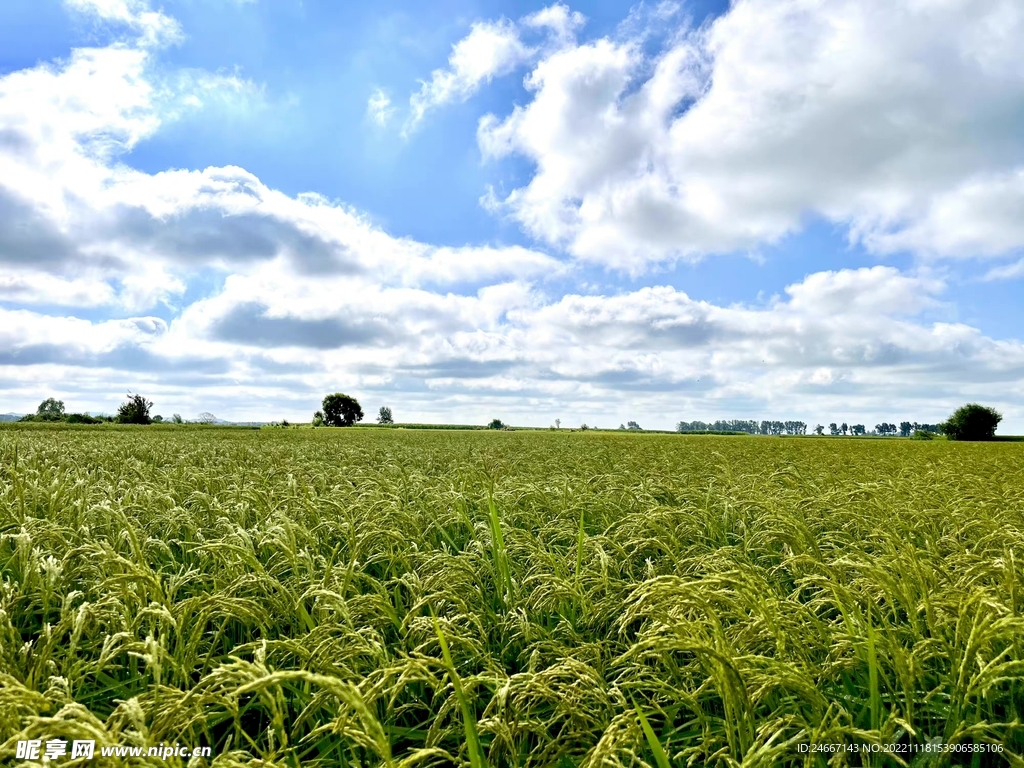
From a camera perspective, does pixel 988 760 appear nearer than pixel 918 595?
Yes

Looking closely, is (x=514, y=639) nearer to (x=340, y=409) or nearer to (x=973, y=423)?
(x=973, y=423)

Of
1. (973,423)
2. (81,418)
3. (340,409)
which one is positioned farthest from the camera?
(340,409)

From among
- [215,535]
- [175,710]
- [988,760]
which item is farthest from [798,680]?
[215,535]

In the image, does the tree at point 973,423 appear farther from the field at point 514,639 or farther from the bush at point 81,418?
the bush at point 81,418

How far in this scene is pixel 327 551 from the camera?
4.80 meters

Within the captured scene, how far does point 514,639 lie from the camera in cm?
302

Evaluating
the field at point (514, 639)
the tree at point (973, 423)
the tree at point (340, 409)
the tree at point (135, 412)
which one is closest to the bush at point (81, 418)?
the tree at point (135, 412)

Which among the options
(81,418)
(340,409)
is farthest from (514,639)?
(340,409)

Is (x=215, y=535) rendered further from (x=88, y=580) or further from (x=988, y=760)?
(x=988, y=760)

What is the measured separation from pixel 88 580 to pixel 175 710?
258 cm

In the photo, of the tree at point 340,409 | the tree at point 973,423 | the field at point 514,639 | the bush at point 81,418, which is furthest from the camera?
the tree at point 340,409

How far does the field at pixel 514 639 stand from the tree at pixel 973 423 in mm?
113981

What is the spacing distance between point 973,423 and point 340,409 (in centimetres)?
12941

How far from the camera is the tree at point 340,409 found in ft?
433
